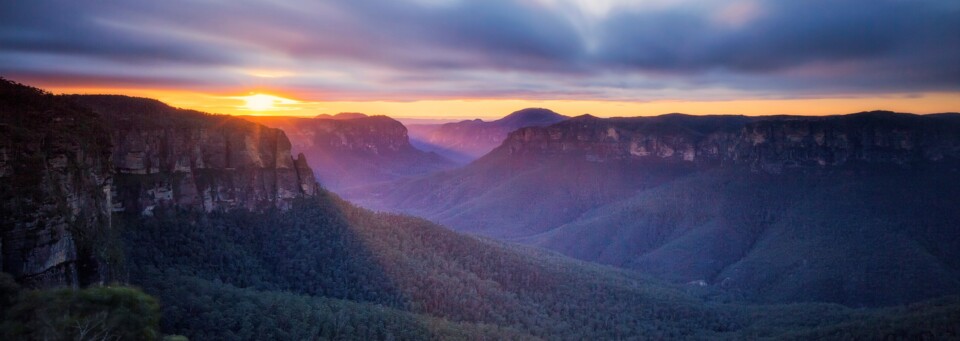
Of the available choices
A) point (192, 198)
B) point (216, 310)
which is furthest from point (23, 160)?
point (192, 198)

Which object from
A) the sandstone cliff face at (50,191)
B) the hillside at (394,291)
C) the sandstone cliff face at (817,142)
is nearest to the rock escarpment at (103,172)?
the sandstone cliff face at (50,191)

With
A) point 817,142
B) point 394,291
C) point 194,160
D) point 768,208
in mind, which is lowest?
point 394,291

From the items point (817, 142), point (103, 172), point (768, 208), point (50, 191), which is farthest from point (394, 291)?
point (817, 142)

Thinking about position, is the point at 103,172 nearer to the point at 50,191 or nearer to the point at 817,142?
the point at 50,191

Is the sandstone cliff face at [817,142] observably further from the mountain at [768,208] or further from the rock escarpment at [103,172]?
the rock escarpment at [103,172]

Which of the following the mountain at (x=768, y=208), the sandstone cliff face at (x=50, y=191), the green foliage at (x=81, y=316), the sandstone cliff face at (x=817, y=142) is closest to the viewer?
the green foliage at (x=81, y=316)
